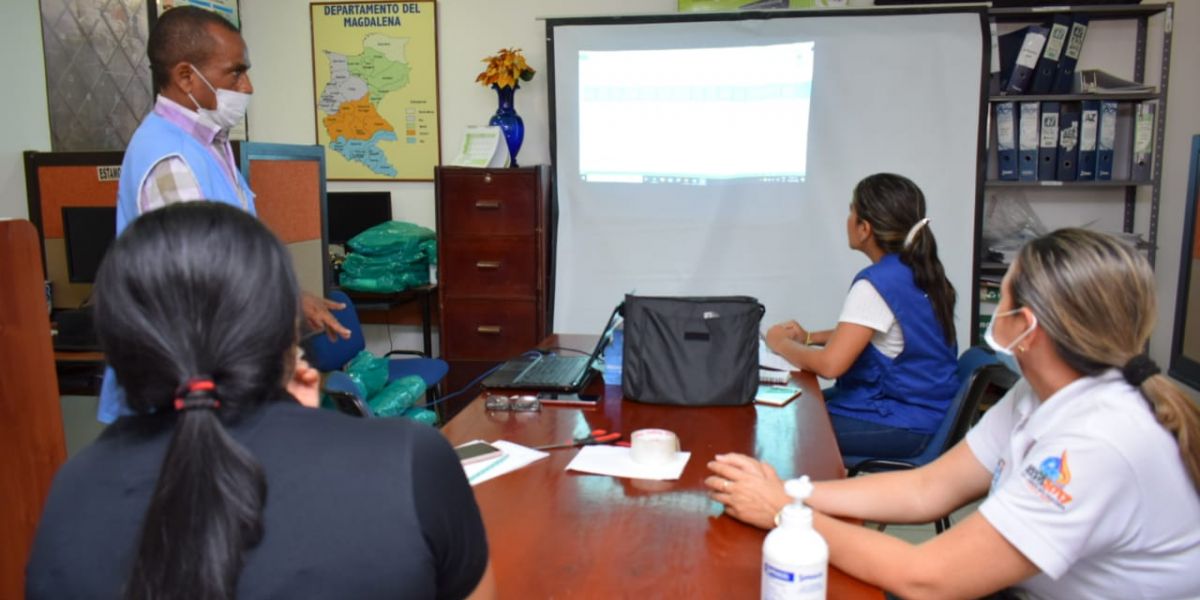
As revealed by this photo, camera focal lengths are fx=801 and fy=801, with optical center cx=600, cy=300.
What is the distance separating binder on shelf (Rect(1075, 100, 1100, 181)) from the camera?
11.5ft

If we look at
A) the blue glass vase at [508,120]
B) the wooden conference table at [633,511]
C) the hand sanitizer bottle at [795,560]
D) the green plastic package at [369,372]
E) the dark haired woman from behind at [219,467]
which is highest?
the blue glass vase at [508,120]

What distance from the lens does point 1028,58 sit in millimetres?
3566

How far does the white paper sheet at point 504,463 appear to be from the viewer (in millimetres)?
1445

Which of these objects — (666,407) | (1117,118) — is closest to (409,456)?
(666,407)

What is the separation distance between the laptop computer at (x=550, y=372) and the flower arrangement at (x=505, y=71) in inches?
76.8

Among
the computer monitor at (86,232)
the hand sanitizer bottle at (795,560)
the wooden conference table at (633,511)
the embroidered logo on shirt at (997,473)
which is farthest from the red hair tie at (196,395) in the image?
the computer monitor at (86,232)

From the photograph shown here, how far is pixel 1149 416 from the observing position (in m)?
1.06

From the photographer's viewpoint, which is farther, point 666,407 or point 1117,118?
point 1117,118

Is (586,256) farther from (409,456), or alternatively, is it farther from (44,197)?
(409,456)

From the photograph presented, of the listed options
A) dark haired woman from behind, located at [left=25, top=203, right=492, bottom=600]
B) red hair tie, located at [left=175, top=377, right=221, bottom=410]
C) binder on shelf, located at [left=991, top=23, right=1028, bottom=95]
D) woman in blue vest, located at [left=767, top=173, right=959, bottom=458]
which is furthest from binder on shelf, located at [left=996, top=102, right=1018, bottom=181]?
red hair tie, located at [left=175, top=377, right=221, bottom=410]

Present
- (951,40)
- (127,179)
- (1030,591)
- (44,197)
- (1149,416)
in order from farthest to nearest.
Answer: (951,40)
(44,197)
(127,179)
(1030,591)
(1149,416)

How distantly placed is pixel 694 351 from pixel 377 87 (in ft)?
9.82

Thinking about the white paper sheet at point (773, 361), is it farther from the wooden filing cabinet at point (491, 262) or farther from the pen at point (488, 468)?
the wooden filing cabinet at point (491, 262)

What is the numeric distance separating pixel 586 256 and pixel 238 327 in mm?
3185
